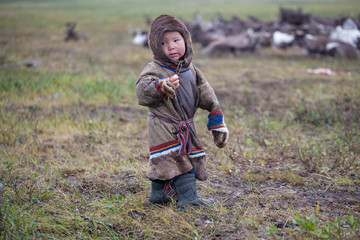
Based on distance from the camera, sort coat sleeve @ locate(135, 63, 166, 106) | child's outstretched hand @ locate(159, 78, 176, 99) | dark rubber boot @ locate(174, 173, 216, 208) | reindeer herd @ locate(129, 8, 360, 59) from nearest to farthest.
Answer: child's outstretched hand @ locate(159, 78, 176, 99)
coat sleeve @ locate(135, 63, 166, 106)
dark rubber boot @ locate(174, 173, 216, 208)
reindeer herd @ locate(129, 8, 360, 59)

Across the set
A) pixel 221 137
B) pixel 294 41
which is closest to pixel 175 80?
pixel 221 137

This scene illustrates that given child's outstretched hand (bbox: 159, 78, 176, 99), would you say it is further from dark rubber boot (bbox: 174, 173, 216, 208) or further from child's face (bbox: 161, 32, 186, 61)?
dark rubber boot (bbox: 174, 173, 216, 208)

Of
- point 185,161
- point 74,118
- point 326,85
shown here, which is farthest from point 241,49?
point 185,161

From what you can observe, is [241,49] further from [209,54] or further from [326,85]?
[326,85]

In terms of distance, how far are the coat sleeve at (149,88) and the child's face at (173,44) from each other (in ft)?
0.63

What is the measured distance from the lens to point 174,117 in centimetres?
295

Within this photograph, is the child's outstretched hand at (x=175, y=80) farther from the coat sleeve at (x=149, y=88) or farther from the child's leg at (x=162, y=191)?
the child's leg at (x=162, y=191)

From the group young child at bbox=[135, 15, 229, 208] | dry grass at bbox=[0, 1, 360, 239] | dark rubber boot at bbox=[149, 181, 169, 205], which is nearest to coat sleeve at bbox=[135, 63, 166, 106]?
young child at bbox=[135, 15, 229, 208]

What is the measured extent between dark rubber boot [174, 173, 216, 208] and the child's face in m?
1.01

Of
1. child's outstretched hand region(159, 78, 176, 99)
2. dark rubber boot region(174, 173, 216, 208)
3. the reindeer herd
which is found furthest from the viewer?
the reindeer herd

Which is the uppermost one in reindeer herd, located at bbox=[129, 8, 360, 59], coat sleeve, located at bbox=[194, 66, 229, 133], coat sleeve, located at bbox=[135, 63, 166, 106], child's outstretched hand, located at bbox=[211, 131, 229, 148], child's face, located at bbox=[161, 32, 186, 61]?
child's face, located at bbox=[161, 32, 186, 61]

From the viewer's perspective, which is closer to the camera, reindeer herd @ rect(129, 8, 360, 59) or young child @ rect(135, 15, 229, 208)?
young child @ rect(135, 15, 229, 208)

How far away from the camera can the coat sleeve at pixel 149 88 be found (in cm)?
276

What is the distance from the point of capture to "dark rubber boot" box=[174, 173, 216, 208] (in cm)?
Result: 300
